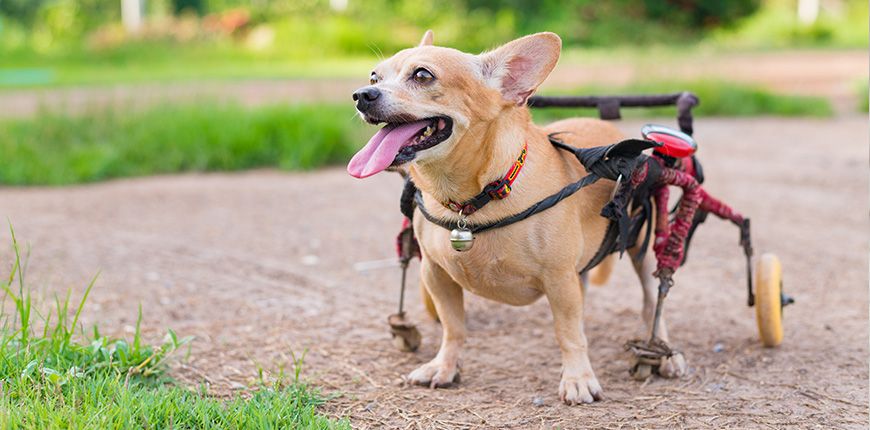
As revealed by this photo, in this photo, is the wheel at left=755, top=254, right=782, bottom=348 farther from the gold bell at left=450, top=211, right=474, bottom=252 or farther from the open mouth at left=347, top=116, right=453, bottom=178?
the open mouth at left=347, top=116, right=453, bottom=178

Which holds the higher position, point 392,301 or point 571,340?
point 571,340

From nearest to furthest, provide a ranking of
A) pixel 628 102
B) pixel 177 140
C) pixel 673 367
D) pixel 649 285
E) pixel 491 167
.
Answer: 1. pixel 491 167
2. pixel 673 367
3. pixel 649 285
4. pixel 628 102
5. pixel 177 140

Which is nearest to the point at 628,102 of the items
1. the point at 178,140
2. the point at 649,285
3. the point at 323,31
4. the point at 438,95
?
the point at 649,285

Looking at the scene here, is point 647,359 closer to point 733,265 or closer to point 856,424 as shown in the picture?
point 856,424

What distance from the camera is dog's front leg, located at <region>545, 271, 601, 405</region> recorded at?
356cm

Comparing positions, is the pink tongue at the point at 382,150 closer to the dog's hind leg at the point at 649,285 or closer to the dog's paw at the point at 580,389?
the dog's paw at the point at 580,389

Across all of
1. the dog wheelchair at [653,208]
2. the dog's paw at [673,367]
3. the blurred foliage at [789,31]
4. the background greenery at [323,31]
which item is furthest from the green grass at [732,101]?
the blurred foliage at [789,31]

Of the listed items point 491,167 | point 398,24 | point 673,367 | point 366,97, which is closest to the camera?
point 366,97

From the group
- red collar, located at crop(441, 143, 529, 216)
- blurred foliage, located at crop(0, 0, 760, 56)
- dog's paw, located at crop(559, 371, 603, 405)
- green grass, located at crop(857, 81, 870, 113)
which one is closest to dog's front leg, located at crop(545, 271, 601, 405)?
dog's paw, located at crop(559, 371, 603, 405)

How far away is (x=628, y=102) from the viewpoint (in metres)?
4.44

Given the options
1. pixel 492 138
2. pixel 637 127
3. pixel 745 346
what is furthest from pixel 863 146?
pixel 492 138

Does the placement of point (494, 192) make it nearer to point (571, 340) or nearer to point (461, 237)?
point (461, 237)

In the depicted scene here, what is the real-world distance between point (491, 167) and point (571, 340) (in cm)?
77

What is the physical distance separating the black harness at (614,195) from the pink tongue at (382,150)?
402 mm
